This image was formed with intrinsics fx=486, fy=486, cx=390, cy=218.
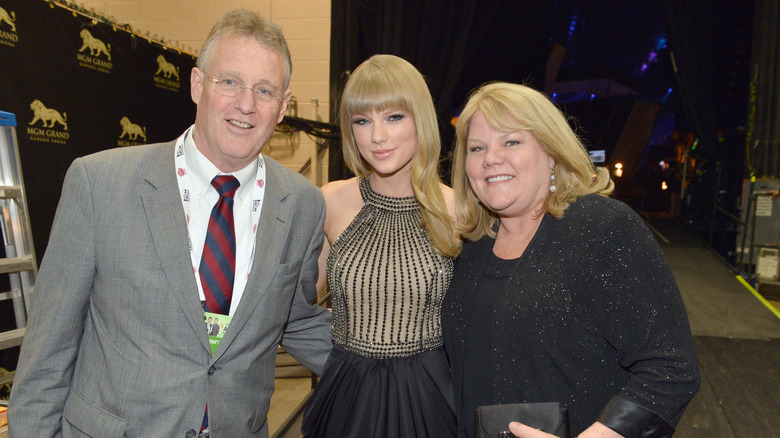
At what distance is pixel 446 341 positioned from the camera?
1659 millimetres

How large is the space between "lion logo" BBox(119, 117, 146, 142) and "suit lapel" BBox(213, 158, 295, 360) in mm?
2293

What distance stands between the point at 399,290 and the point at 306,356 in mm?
449

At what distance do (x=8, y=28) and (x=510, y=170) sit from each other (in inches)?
105

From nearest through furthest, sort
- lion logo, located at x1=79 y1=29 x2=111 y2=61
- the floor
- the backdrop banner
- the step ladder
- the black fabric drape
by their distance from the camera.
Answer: the step ladder
the backdrop banner
lion logo, located at x1=79 y1=29 x2=111 y2=61
the floor
the black fabric drape

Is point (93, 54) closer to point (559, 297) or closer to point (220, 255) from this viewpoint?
point (220, 255)

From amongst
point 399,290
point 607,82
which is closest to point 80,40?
point 399,290

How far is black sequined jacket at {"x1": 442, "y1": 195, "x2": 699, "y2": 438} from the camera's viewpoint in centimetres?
117

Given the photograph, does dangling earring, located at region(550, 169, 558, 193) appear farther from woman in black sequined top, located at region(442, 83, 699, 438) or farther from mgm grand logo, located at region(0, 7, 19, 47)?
mgm grand logo, located at region(0, 7, 19, 47)

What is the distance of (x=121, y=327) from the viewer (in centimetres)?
121

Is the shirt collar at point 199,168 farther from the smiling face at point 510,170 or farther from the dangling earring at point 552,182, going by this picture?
the dangling earring at point 552,182

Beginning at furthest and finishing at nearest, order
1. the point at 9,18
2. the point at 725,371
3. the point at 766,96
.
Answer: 1. the point at 766,96
2. the point at 725,371
3. the point at 9,18

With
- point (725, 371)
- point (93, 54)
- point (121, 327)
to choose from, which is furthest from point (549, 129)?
point (725, 371)

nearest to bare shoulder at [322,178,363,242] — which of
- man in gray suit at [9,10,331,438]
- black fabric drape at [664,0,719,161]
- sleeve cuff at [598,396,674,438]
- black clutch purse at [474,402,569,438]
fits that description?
man in gray suit at [9,10,331,438]

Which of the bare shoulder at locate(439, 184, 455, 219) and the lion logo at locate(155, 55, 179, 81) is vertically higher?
the lion logo at locate(155, 55, 179, 81)
